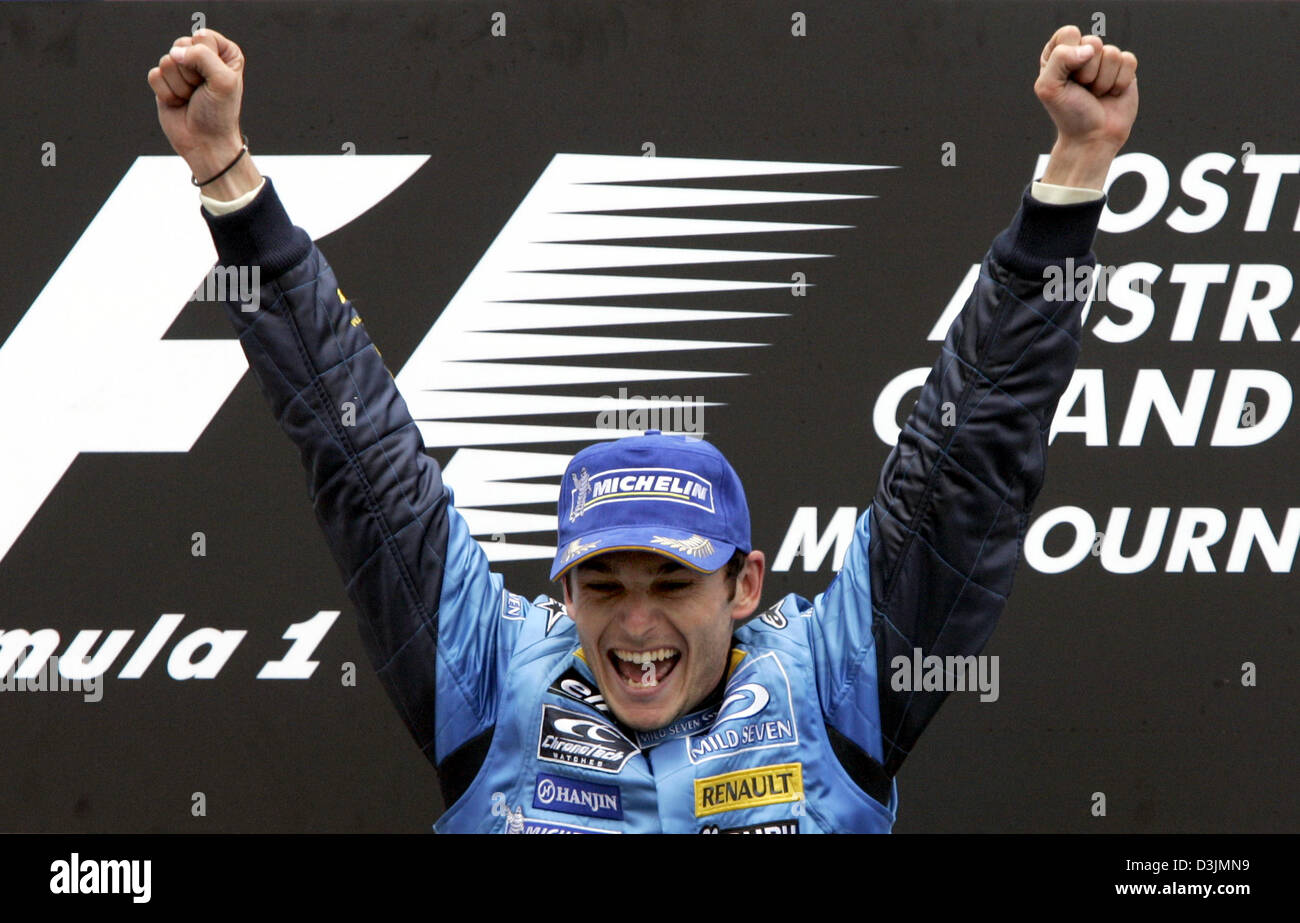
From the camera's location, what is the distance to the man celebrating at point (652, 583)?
1696 mm

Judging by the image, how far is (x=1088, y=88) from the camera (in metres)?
1.58

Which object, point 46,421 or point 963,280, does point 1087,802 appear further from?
point 46,421

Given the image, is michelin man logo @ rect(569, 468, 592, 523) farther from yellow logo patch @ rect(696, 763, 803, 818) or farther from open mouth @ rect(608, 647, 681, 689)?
yellow logo patch @ rect(696, 763, 803, 818)

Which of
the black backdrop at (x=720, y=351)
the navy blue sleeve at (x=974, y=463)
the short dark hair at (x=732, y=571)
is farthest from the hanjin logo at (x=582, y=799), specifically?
the black backdrop at (x=720, y=351)

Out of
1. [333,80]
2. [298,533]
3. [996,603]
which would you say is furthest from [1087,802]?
[333,80]

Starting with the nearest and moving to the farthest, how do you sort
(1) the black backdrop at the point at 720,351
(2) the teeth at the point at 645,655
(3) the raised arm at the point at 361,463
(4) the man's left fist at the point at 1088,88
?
(4) the man's left fist at the point at 1088,88 → (3) the raised arm at the point at 361,463 → (2) the teeth at the point at 645,655 → (1) the black backdrop at the point at 720,351

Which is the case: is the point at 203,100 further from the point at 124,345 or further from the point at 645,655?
the point at 124,345

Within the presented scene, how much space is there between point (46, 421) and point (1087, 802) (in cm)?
211

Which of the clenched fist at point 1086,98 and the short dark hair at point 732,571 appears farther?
the short dark hair at point 732,571

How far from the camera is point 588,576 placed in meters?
1.81

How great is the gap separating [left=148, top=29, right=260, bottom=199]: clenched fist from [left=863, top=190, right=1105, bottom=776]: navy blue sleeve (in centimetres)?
94

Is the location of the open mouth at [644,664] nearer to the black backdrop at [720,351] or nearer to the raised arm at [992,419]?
the raised arm at [992,419]

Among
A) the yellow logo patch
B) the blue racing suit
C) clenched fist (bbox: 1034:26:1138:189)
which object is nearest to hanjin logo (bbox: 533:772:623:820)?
the blue racing suit

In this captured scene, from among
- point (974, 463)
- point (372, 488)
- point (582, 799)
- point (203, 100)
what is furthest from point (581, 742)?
point (203, 100)
